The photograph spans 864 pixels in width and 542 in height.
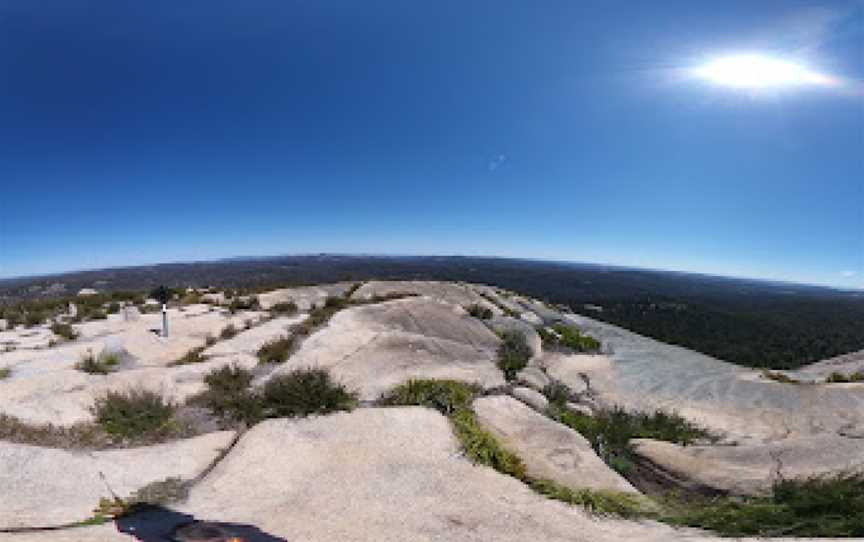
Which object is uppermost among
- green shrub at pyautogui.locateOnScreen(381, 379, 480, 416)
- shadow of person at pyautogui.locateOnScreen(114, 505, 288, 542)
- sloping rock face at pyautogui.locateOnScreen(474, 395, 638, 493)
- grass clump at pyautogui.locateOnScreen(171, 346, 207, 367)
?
grass clump at pyautogui.locateOnScreen(171, 346, 207, 367)

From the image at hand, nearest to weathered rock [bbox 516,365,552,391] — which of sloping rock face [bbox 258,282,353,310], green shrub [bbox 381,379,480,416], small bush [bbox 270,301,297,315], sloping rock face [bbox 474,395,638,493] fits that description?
sloping rock face [bbox 474,395,638,493]

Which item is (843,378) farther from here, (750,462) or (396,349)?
(396,349)

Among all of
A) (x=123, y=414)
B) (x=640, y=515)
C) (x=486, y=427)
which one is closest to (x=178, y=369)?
(x=123, y=414)

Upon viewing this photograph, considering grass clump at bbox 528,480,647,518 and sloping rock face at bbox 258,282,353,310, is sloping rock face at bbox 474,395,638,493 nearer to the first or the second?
grass clump at bbox 528,480,647,518

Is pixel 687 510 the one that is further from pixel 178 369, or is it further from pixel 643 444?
pixel 178 369

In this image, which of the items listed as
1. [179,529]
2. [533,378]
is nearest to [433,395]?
[533,378]

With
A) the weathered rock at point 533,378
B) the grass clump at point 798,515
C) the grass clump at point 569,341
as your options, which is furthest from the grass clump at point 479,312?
the grass clump at point 798,515
